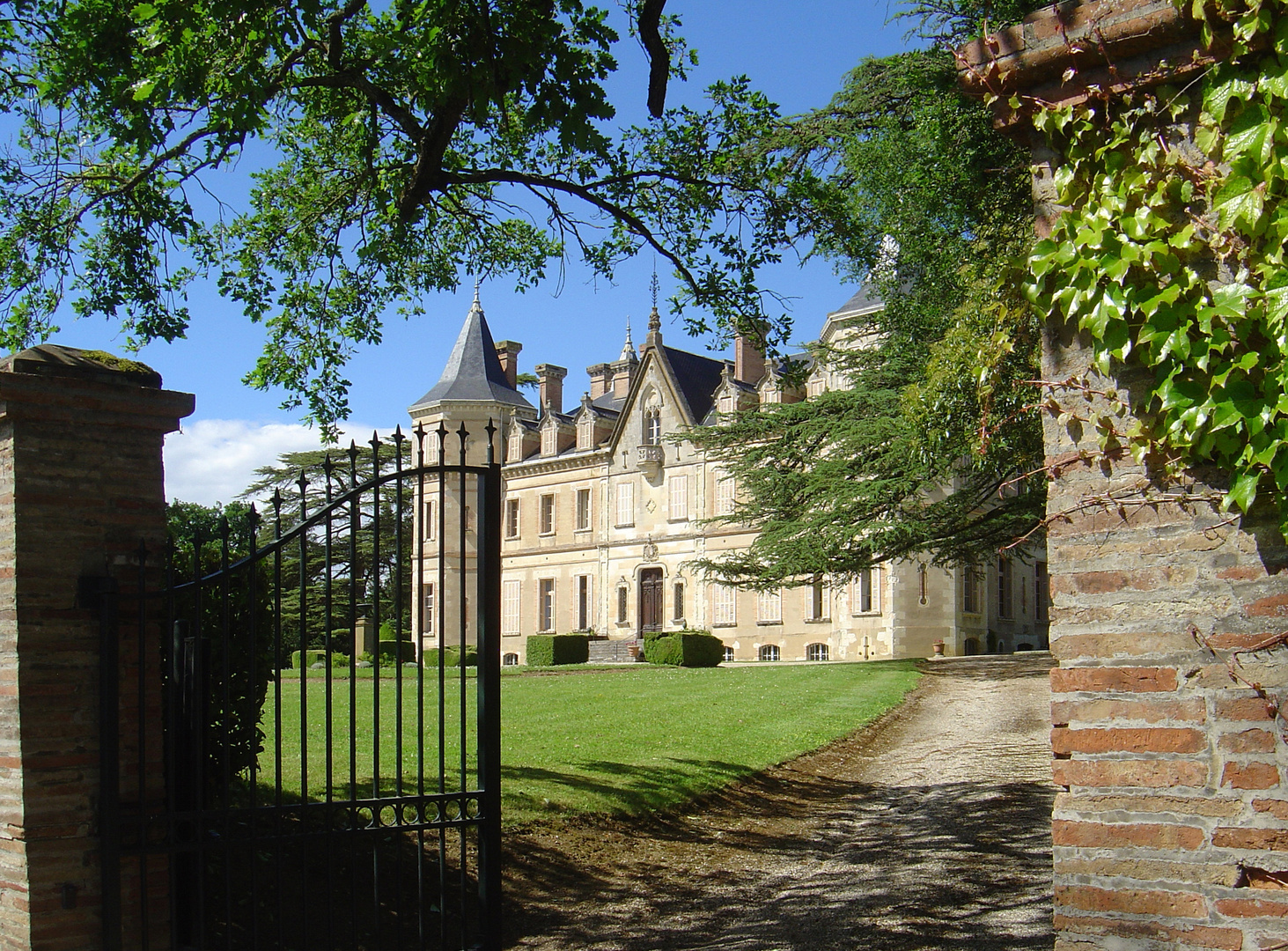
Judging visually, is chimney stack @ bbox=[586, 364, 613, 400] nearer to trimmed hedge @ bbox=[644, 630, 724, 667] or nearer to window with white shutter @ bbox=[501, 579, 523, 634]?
window with white shutter @ bbox=[501, 579, 523, 634]

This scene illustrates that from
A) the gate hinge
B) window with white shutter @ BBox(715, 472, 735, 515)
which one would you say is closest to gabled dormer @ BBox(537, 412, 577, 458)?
window with white shutter @ BBox(715, 472, 735, 515)

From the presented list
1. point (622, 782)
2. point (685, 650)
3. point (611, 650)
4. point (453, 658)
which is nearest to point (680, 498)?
point (611, 650)

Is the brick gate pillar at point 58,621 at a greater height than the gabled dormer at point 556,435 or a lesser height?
lesser

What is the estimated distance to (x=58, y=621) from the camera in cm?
480

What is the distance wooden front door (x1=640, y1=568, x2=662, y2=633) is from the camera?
39.9m

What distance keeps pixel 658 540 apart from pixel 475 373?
1035 cm

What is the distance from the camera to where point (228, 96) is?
22.4 feet

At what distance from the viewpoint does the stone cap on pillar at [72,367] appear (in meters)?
4.83

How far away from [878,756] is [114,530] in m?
9.62

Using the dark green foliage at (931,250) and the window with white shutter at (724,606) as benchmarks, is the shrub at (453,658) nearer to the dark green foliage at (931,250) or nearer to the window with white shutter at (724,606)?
the window with white shutter at (724,606)

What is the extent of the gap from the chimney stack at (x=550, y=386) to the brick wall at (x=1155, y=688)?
43306mm

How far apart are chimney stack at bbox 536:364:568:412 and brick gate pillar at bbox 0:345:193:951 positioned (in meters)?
41.5

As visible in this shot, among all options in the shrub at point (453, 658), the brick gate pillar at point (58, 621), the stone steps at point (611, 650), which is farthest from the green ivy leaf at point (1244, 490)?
the stone steps at point (611, 650)

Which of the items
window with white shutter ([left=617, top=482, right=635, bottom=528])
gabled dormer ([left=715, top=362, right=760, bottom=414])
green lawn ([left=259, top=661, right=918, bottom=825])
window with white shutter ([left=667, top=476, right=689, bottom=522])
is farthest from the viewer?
window with white shutter ([left=617, top=482, right=635, bottom=528])
